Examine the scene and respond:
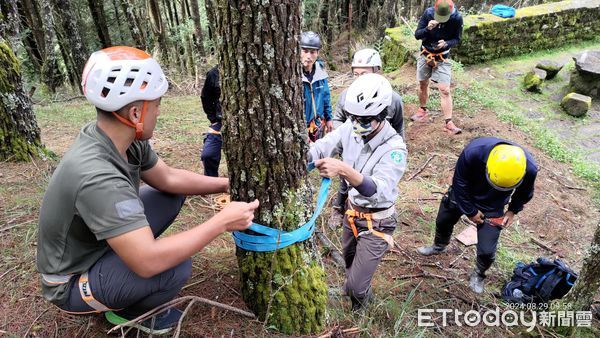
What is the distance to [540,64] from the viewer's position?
11.2 metres

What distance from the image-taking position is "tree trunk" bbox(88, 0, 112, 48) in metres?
17.6

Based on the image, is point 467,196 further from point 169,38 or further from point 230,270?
point 169,38

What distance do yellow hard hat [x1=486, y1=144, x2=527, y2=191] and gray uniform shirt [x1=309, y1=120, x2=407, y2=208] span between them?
1026 millimetres

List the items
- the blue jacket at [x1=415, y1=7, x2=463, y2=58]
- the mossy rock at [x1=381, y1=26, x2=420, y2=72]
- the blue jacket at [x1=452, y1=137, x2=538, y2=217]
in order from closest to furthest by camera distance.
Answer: the blue jacket at [x1=452, y1=137, x2=538, y2=217] < the blue jacket at [x1=415, y1=7, x2=463, y2=58] < the mossy rock at [x1=381, y1=26, x2=420, y2=72]

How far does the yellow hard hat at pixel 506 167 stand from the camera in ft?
12.3

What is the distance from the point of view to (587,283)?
3.60m

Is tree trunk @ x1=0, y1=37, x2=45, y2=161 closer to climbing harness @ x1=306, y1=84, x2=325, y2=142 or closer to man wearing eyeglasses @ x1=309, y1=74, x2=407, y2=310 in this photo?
climbing harness @ x1=306, y1=84, x2=325, y2=142

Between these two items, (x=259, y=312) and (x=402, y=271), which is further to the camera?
(x=402, y=271)

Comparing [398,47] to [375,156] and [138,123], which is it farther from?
[138,123]

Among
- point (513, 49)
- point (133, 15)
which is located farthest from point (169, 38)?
point (513, 49)

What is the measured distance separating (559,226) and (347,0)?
13.7m

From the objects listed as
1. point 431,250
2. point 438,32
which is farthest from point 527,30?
point 431,250

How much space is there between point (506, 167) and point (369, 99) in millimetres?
1535

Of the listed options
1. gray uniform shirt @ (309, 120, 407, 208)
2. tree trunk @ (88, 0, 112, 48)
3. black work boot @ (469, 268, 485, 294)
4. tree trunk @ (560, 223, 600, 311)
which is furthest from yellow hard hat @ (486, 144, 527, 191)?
tree trunk @ (88, 0, 112, 48)
